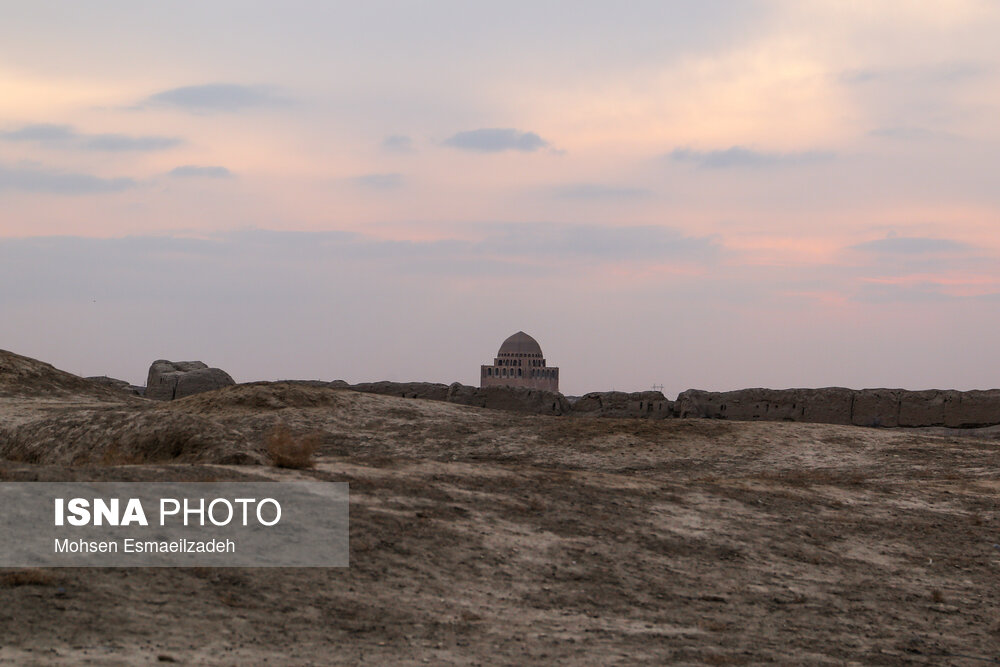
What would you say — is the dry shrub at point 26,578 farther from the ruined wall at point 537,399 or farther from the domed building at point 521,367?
the domed building at point 521,367

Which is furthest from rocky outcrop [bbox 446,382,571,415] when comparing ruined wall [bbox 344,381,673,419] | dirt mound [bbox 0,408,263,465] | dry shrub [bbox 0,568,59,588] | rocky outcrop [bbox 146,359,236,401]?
dry shrub [bbox 0,568,59,588]

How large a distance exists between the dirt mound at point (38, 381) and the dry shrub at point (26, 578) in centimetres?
1585

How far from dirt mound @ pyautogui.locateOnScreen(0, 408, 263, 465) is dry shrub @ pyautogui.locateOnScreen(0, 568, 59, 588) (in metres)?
3.93

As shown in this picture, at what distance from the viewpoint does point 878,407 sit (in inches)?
943

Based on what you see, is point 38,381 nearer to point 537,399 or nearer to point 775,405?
point 537,399

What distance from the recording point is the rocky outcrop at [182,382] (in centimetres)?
3078

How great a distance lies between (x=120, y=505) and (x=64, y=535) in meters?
0.71

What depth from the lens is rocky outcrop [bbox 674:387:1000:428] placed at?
77.4 feet

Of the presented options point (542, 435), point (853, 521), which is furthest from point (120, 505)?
point (542, 435)

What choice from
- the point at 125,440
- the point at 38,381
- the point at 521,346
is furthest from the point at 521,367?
the point at 125,440

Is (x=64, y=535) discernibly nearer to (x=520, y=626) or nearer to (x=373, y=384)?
(x=520, y=626)

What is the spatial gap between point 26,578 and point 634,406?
66.0 feet
